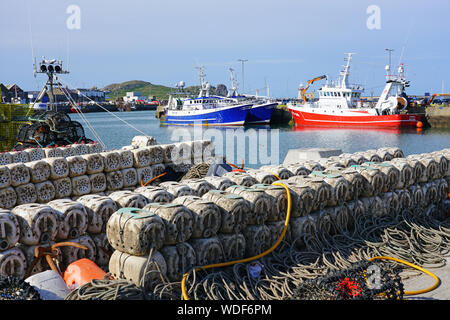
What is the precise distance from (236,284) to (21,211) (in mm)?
2895

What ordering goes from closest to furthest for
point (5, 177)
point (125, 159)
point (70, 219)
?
point (70, 219)
point (5, 177)
point (125, 159)

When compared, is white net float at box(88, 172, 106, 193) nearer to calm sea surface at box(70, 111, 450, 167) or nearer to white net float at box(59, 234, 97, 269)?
white net float at box(59, 234, 97, 269)

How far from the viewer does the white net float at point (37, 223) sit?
557 cm

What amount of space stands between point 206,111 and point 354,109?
907 inches

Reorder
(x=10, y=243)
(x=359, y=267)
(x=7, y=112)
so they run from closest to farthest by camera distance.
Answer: (x=359, y=267) < (x=10, y=243) < (x=7, y=112)

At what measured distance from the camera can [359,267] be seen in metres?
5.08

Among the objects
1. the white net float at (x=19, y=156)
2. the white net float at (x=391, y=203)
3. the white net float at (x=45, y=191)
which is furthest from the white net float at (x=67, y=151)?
the white net float at (x=391, y=203)

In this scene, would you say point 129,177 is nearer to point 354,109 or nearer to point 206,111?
point 354,109

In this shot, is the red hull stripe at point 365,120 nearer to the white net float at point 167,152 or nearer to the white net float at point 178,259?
the white net float at point 167,152

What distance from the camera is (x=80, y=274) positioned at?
Answer: 17.1 feet

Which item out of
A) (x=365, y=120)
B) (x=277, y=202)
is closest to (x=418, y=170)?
(x=277, y=202)

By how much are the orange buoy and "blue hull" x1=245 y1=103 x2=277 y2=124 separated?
64.8 meters

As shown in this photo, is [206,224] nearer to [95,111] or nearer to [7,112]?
[7,112]
